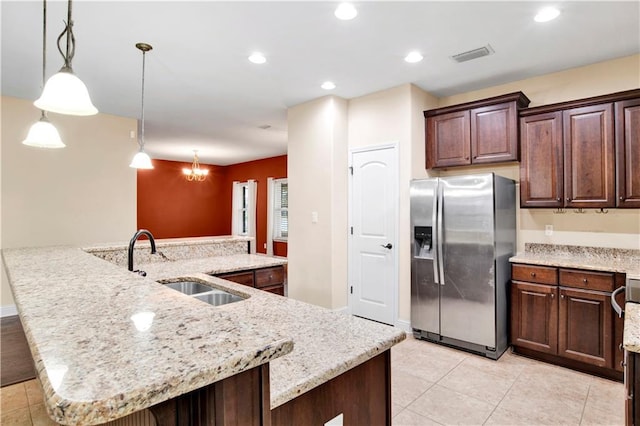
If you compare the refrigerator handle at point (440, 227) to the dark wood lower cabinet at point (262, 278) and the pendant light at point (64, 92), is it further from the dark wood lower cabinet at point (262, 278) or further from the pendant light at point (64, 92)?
the pendant light at point (64, 92)

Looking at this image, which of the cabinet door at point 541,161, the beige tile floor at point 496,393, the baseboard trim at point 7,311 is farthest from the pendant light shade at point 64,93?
the baseboard trim at point 7,311

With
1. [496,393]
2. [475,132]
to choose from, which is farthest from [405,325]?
[475,132]

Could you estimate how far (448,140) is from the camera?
→ 12.4ft

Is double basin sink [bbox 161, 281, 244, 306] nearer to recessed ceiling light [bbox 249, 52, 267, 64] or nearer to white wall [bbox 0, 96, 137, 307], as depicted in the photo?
recessed ceiling light [bbox 249, 52, 267, 64]

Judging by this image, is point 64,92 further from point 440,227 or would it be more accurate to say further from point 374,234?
point 374,234

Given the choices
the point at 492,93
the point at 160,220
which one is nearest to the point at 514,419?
the point at 492,93

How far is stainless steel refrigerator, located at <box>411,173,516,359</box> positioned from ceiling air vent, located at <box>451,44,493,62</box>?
1.08 metres

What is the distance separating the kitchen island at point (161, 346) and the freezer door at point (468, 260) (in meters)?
2.15

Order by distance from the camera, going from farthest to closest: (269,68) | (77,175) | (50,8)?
(77,175) → (269,68) → (50,8)

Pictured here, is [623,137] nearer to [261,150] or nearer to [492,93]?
[492,93]

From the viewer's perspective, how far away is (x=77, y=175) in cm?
470

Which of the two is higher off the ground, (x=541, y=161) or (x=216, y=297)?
(x=541, y=161)

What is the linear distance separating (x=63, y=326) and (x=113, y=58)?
10.7 ft

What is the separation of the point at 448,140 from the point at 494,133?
466 mm
